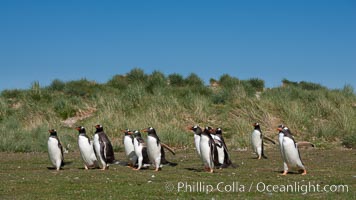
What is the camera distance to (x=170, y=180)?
1134 centimetres

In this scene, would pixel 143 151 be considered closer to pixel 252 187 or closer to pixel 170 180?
pixel 170 180

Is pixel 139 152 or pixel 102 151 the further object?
pixel 139 152

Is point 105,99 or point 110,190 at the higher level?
point 105,99

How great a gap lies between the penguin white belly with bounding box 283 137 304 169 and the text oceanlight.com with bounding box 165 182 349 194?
181 cm

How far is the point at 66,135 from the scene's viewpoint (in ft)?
Result: 71.5

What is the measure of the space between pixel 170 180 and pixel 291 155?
2749mm

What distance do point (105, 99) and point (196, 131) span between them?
1440 centimetres

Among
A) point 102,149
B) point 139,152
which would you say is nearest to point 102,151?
point 102,149

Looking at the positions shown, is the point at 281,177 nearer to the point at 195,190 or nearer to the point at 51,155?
the point at 195,190

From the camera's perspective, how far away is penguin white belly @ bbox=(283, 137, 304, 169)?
Answer: 12438mm

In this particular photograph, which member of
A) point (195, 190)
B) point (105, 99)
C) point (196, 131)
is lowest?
point (195, 190)

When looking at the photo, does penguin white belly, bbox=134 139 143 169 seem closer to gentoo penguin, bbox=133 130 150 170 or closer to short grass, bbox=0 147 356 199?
gentoo penguin, bbox=133 130 150 170

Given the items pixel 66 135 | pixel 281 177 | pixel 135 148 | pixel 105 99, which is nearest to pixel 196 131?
pixel 135 148

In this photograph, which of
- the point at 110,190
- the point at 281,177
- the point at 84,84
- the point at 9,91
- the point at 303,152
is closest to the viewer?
the point at 110,190
